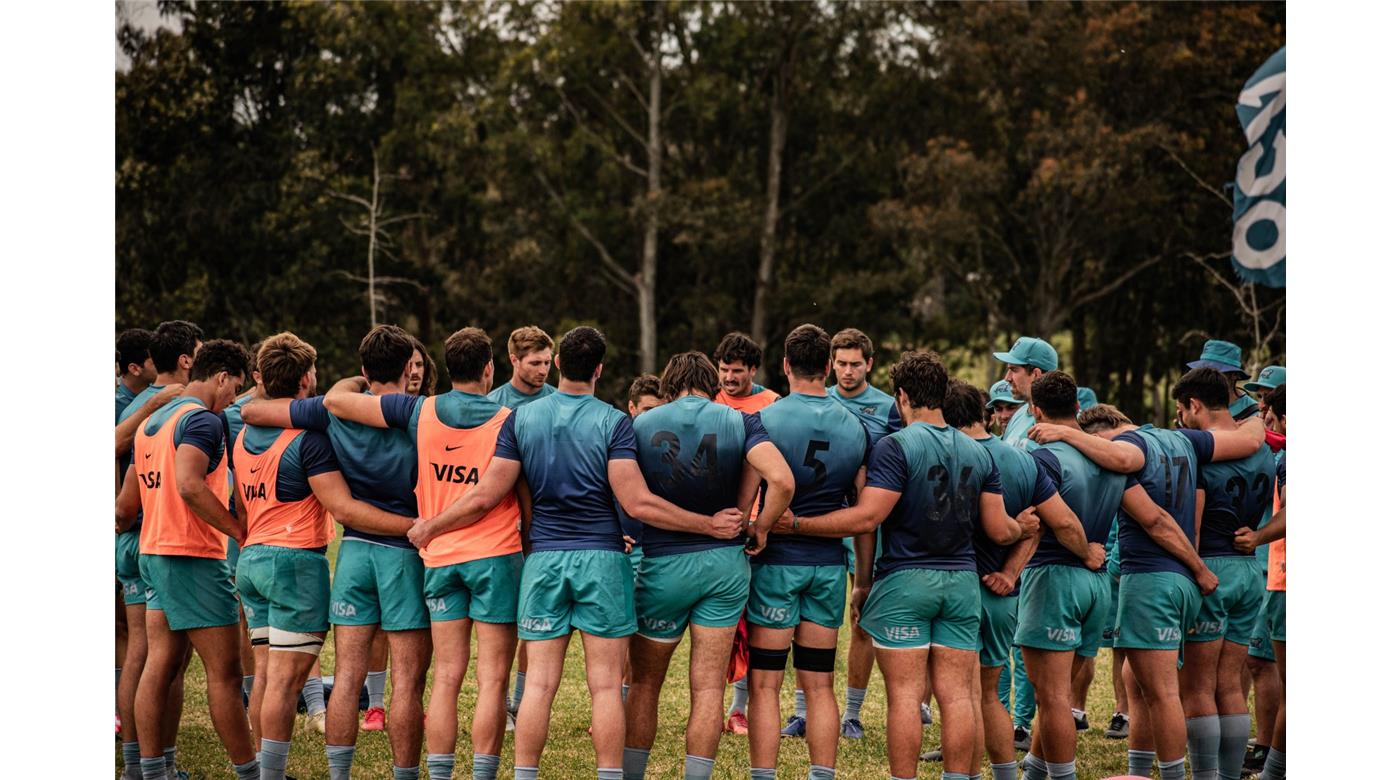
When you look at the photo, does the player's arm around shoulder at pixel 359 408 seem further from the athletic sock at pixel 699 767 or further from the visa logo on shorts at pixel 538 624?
the athletic sock at pixel 699 767

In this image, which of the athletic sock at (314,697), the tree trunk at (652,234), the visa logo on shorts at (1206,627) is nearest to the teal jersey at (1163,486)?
the visa logo on shorts at (1206,627)

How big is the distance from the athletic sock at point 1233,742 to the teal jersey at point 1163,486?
36.7 inches

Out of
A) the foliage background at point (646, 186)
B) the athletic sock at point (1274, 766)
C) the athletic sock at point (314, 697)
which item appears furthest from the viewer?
the foliage background at point (646, 186)

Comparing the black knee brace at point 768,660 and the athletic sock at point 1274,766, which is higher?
the black knee brace at point 768,660

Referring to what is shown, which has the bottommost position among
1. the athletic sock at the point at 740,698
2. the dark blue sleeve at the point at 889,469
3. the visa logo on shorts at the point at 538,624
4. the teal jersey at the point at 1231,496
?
the athletic sock at the point at 740,698

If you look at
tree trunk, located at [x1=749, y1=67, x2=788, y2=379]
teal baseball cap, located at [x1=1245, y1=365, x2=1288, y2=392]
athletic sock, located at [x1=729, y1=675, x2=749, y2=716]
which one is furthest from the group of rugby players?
tree trunk, located at [x1=749, y1=67, x2=788, y2=379]

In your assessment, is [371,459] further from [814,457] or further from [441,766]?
[814,457]

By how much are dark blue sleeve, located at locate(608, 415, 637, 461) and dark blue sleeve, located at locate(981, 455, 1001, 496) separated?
1642 mm

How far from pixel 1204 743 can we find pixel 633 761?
2.90m

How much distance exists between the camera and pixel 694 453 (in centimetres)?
597

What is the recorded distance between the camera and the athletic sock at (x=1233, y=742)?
6.78 m

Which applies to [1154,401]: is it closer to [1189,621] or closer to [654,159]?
[654,159]

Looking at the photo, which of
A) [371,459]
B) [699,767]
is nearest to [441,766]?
[699,767]

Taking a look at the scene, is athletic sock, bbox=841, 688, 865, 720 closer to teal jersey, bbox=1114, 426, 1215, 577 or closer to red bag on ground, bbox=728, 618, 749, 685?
red bag on ground, bbox=728, 618, 749, 685
